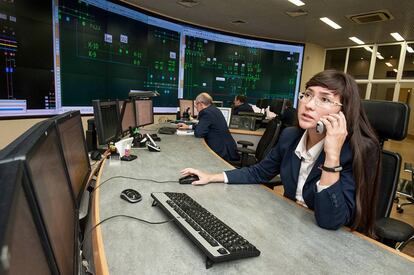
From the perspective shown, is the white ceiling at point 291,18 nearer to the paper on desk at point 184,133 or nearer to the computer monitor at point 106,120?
the paper on desk at point 184,133

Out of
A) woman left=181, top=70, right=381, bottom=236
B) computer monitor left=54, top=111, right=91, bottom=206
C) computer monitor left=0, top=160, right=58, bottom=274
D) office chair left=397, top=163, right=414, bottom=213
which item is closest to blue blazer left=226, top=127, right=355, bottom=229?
woman left=181, top=70, right=381, bottom=236

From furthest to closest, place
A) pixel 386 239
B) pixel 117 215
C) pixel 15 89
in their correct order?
pixel 15 89
pixel 386 239
pixel 117 215

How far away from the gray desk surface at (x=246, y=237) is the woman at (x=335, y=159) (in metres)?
0.10

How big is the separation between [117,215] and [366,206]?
1.01 metres

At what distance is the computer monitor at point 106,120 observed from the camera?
2.03 m

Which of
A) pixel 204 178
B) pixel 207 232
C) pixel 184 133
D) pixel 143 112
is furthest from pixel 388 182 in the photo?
pixel 143 112

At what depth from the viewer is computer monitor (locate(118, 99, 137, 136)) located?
2.54m

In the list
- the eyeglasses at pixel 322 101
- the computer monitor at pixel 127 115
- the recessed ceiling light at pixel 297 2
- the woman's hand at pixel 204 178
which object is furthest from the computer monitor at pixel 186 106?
the eyeglasses at pixel 322 101

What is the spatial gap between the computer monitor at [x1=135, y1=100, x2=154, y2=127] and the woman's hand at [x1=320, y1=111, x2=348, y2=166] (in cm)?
250

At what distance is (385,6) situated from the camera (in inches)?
169

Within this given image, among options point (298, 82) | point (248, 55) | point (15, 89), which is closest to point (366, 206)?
point (15, 89)

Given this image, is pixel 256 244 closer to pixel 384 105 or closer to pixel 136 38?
pixel 384 105

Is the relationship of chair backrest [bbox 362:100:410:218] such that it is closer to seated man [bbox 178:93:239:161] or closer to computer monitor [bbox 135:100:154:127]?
seated man [bbox 178:93:239:161]

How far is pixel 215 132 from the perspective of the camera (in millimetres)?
3369
